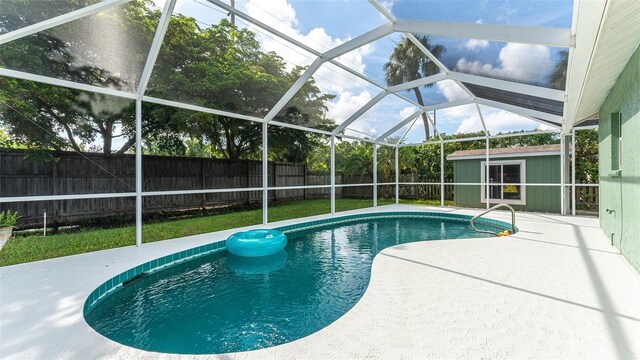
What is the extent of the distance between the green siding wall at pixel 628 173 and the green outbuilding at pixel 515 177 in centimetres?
429

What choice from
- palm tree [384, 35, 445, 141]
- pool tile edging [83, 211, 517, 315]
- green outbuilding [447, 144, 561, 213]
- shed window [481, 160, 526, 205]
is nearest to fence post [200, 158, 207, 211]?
pool tile edging [83, 211, 517, 315]

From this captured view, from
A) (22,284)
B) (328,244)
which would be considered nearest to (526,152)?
(328,244)

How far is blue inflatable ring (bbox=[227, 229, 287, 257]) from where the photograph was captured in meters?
4.85

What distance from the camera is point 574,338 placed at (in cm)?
209

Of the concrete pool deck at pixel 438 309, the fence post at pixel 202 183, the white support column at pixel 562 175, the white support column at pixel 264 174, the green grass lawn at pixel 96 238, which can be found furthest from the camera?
the fence post at pixel 202 183

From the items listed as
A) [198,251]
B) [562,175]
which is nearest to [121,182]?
[198,251]

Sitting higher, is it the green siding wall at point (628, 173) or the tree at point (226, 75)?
the tree at point (226, 75)

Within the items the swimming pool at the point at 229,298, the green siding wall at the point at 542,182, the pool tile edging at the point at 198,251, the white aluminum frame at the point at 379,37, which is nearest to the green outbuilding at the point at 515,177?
the green siding wall at the point at 542,182

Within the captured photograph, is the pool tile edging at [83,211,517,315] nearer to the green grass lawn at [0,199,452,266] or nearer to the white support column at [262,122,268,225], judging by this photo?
the white support column at [262,122,268,225]

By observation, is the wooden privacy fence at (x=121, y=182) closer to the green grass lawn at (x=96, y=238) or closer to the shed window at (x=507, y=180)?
the green grass lawn at (x=96, y=238)

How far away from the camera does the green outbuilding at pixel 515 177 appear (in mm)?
9227

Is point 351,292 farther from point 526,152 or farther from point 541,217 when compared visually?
point 526,152

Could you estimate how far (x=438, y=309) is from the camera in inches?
101

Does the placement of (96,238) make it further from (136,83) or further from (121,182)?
(136,83)
